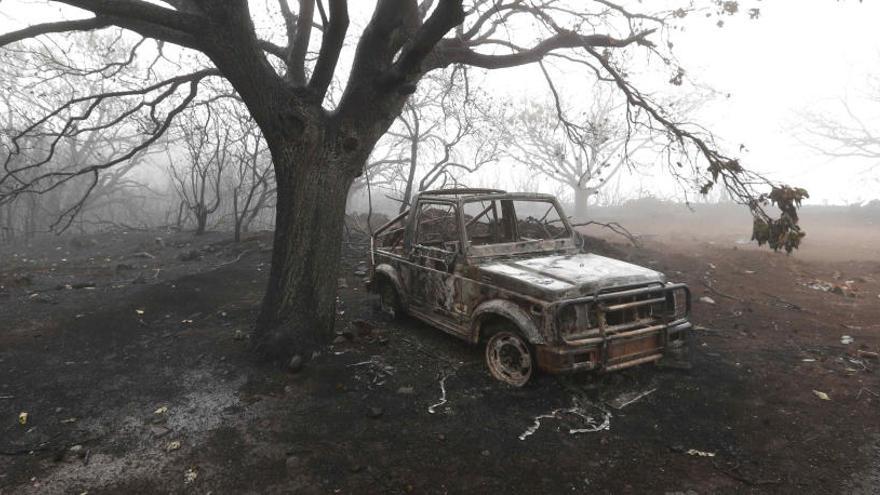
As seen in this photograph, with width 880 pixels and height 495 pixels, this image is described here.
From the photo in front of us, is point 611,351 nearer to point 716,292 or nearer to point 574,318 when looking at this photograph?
point 574,318

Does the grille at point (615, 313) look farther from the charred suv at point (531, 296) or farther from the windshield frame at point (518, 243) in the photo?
the windshield frame at point (518, 243)

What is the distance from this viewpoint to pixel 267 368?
4660mm

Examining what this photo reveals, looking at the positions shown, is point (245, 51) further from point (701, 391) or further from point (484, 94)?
point (484, 94)

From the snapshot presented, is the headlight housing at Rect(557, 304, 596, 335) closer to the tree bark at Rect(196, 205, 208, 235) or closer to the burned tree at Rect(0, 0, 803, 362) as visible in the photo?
the burned tree at Rect(0, 0, 803, 362)

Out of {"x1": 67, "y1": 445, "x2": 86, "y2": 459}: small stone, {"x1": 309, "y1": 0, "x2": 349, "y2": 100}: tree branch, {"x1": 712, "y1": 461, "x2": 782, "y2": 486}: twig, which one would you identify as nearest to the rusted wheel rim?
{"x1": 712, "y1": 461, "x2": 782, "y2": 486}: twig

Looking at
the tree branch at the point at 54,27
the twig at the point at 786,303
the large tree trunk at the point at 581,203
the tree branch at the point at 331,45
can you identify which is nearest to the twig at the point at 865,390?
the twig at the point at 786,303

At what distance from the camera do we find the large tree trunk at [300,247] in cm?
479

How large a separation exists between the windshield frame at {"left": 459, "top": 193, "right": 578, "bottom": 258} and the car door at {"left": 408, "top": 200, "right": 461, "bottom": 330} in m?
0.13

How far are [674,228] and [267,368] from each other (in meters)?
20.8

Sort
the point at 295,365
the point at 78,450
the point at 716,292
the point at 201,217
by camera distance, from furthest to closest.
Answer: the point at 201,217, the point at 716,292, the point at 295,365, the point at 78,450

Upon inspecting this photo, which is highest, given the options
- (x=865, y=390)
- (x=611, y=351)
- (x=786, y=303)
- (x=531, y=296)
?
(x=531, y=296)

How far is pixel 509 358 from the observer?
4266 mm

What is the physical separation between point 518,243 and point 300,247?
2307 millimetres

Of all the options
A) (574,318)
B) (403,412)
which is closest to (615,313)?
(574,318)
